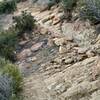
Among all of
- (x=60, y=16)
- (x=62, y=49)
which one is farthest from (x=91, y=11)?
(x=60, y=16)

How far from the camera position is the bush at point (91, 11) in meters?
7.63

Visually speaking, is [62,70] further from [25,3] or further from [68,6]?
[25,3]

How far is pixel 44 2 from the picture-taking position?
11617 millimetres

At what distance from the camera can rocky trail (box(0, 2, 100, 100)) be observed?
5.68 m

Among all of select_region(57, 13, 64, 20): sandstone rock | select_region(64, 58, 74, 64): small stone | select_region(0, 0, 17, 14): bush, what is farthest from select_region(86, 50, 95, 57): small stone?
select_region(0, 0, 17, 14): bush

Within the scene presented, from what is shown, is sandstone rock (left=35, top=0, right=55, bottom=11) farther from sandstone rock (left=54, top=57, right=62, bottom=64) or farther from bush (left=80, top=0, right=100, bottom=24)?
sandstone rock (left=54, top=57, right=62, bottom=64)

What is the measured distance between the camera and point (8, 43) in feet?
27.7

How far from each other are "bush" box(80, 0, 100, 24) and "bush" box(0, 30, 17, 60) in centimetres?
211

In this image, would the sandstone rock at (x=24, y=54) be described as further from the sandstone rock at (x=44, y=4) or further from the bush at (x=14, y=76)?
the sandstone rock at (x=44, y=4)

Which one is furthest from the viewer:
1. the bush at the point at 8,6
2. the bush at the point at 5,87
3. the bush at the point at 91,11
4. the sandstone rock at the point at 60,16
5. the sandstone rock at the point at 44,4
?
the bush at the point at 8,6

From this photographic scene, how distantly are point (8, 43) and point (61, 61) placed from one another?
2.15 meters

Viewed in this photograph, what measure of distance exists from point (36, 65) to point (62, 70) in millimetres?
928

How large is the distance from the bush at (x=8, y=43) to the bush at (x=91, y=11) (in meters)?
2.11

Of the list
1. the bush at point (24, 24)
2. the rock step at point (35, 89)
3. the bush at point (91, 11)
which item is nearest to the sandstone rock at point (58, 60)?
the rock step at point (35, 89)
